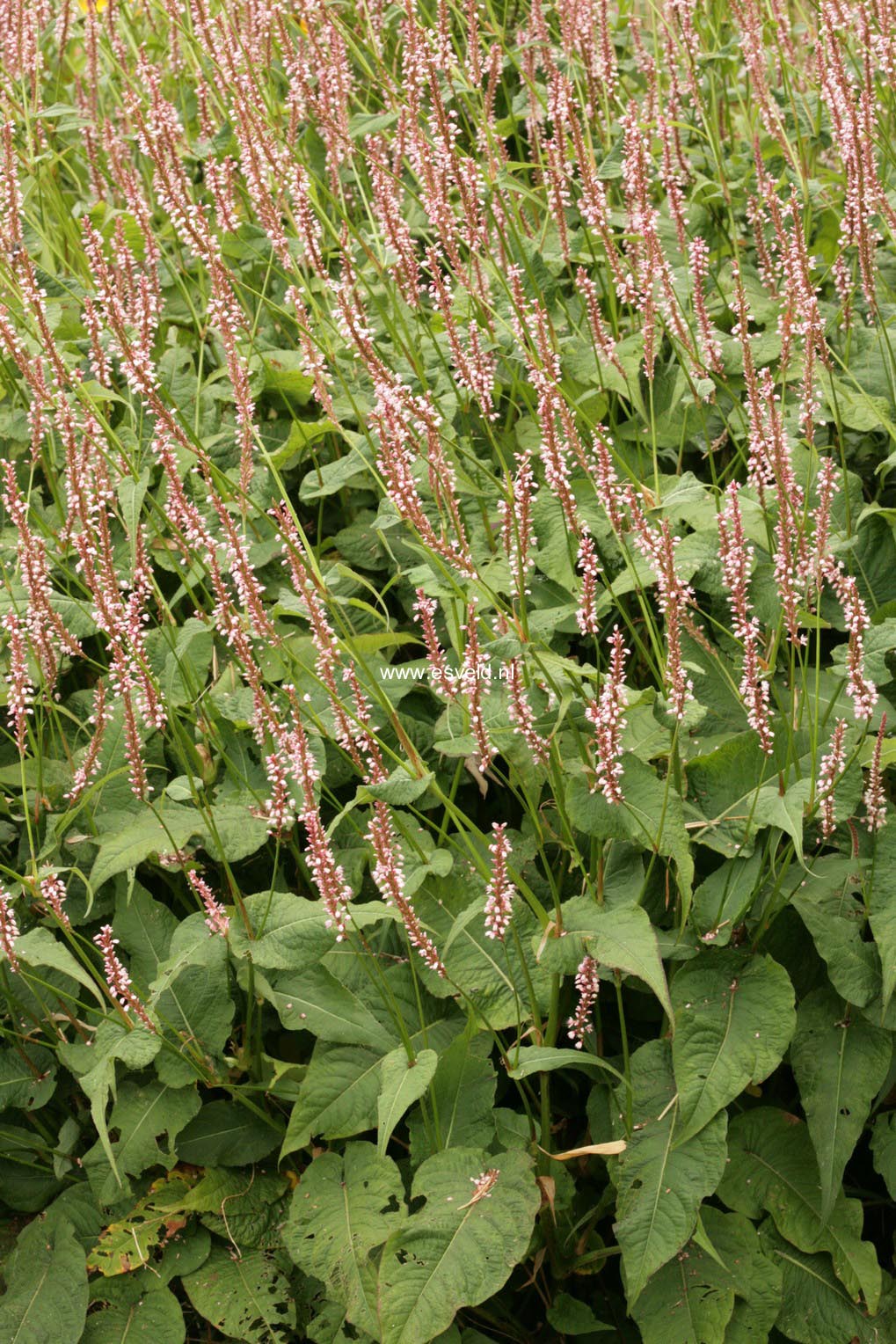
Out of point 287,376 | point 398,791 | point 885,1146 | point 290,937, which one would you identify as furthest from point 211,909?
point 287,376

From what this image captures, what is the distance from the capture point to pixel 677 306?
3.07m

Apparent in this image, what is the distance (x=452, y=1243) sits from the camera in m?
2.45

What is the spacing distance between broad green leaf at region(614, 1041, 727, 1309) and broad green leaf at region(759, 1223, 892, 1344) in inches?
11.7

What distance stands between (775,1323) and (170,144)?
3.25 meters

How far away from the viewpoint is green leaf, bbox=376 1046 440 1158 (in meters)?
2.34

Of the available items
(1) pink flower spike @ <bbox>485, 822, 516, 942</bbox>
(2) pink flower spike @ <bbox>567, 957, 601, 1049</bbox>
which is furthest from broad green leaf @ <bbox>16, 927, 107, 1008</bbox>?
(2) pink flower spike @ <bbox>567, 957, 601, 1049</bbox>

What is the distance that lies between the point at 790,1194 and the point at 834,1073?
28 centimetres

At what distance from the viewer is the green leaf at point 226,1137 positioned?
112 inches

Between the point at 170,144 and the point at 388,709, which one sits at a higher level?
the point at 170,144

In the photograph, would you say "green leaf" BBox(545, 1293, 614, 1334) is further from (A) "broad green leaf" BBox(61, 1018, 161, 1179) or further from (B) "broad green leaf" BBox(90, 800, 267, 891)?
(B) "broad green leaf" BBox(90, 800, 267, 891)

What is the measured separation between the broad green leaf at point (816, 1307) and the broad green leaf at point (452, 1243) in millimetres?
557

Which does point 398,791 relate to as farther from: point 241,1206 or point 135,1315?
point 135,1315

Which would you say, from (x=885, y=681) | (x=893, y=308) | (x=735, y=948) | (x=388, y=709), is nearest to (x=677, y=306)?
(x=893, y=308)

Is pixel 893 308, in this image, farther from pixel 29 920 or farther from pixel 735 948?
pixel 29 920
